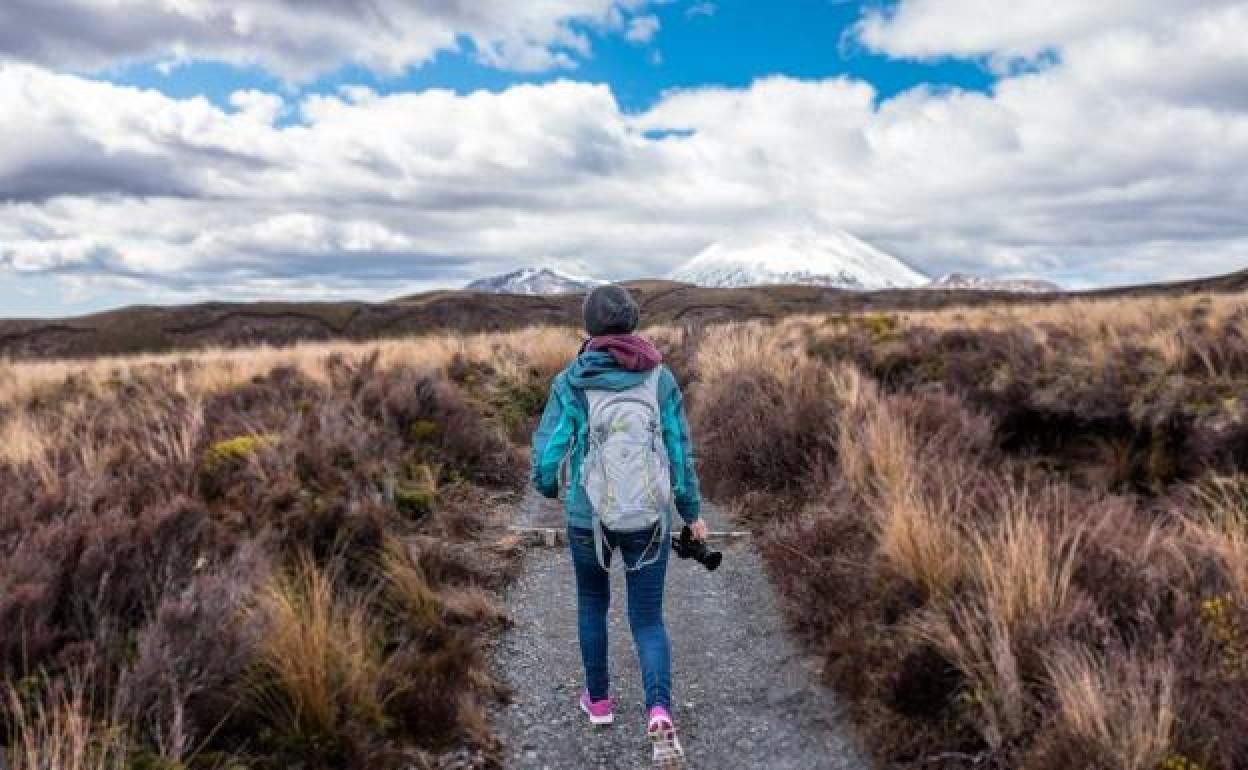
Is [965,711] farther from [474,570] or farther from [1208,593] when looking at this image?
[474,570]

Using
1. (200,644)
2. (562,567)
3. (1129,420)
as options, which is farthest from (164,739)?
(1129,420)

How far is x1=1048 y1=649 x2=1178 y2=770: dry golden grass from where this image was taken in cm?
275

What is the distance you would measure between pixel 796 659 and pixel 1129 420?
4.71m

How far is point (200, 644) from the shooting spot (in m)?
3.35

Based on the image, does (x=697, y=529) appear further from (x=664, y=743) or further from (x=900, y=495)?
(x=900, y=495)

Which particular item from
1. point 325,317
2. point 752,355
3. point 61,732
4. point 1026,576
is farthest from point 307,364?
point 325,317

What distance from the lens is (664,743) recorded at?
3.75 m

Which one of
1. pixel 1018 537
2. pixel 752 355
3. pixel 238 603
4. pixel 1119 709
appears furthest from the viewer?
pixel 752 355

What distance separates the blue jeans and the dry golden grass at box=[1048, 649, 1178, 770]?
1.68 metres

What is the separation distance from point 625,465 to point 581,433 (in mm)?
294

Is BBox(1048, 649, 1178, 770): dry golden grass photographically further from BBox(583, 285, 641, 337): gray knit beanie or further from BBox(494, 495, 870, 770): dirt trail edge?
BBox(583, 285, 641, 337): gray knit beanie

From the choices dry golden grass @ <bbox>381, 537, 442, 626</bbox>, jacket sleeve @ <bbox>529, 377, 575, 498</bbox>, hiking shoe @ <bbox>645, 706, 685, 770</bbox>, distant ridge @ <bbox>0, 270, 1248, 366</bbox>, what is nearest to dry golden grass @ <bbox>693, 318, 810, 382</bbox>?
dry golden grass @ <bbox>381, 537, 442, 626</bbox>

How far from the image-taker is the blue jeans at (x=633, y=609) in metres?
3.92

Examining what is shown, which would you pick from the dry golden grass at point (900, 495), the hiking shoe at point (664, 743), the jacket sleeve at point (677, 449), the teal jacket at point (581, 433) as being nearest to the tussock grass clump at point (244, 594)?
the hiking shoe at point (664, 743)
